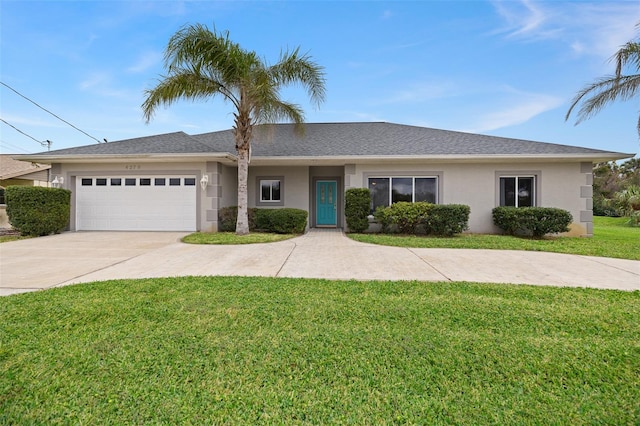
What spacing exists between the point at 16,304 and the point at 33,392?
2.38m

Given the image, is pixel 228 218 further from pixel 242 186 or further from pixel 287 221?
pixel 287 221

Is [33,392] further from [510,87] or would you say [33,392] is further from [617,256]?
[510,87]

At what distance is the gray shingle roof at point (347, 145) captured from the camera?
1091 centimetres

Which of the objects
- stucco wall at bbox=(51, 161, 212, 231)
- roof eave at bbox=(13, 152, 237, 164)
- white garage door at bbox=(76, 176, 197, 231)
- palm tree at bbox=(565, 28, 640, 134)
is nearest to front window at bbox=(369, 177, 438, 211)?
palm tree at bbox=(565, 28, 640, 134)

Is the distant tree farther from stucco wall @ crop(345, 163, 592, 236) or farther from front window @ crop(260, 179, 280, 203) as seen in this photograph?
front window @ crop(260, 179, 280, 203)

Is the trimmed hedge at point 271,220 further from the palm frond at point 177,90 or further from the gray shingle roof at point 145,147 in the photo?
the palm frond at point 177,90

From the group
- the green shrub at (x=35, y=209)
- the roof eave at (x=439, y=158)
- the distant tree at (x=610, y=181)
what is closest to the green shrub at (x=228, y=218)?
the roof eave at (x=439, y=158)

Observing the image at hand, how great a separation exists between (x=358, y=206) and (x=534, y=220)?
20.6 feet

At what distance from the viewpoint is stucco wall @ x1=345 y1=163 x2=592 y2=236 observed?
1088cm

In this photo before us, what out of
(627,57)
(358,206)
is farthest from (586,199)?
(358,206)

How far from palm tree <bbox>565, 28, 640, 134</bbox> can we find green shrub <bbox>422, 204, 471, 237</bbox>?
18.7ft

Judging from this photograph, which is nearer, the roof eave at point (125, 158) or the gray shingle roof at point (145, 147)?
the roof eave at point (125, 158)

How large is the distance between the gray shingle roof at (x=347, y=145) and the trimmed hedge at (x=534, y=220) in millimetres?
2134

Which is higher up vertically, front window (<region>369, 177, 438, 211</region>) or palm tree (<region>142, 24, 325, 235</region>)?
palm tree (<region>142, 24, 325, 235</region>)
